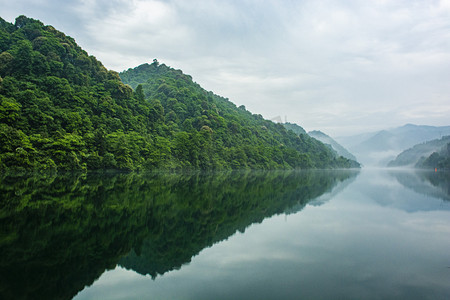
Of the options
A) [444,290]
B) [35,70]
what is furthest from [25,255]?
[35,70]

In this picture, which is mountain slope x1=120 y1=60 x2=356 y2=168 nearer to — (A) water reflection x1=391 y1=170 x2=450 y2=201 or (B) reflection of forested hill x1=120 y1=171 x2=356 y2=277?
(A) water reflection x1=391 y1=170 x2=450 y2=201

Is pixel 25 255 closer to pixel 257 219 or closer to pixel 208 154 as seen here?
pixel 257 219

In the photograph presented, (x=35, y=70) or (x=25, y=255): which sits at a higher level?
(x=35, y=70)

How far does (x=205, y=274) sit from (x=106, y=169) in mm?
48639

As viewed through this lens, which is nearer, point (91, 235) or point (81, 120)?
point (91, 235)

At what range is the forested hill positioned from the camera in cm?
3931

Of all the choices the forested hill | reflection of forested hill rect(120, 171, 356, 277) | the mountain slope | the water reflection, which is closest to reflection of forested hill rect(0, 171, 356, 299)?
reflection of forested hill rect(120, 171, 356, 277)

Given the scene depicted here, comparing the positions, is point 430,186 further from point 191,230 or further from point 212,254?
point 212,254

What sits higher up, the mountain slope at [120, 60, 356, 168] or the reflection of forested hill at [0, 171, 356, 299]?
the mountain slope at [120, 60, 356, 168]

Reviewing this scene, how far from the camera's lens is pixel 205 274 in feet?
20.4

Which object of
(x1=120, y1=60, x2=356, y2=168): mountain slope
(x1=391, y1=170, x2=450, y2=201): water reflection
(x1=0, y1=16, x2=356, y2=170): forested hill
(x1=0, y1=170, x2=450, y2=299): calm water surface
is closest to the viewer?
(x1=0, y1=170, x2=450, y2=299): calm water surface

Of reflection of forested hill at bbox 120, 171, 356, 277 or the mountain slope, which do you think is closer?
reflection of forested hill at bbox 120, 171, 356, 277

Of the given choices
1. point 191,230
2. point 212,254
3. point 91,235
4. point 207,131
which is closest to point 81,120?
point 207,131

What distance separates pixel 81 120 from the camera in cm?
4925
